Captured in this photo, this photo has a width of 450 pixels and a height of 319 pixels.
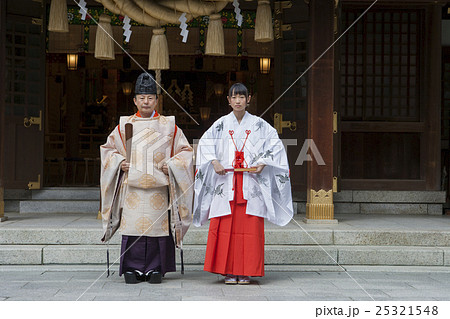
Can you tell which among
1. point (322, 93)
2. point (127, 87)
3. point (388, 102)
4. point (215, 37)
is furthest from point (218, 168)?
point (127, 87)

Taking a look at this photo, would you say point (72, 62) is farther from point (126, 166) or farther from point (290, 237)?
point (126, 166)

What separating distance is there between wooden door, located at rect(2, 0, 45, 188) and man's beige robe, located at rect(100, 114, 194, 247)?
375 cm

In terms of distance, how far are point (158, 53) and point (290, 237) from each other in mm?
2686

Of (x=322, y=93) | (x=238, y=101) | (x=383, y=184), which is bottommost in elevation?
(x=383, y=184)

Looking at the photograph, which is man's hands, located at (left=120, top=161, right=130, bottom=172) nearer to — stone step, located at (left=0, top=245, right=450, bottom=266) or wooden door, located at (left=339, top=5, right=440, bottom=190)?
stone step, located at (left=0, top=245, right=450, bottom=266)

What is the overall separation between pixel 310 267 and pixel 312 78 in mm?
2558

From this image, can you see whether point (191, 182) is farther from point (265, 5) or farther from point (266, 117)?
point (266, 117)

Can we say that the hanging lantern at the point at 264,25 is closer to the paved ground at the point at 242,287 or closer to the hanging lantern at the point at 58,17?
the hanging lantern at the point at 58,17

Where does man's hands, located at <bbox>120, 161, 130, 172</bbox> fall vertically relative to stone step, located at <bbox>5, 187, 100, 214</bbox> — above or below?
above

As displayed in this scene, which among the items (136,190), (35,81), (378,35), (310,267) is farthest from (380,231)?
(35,81)

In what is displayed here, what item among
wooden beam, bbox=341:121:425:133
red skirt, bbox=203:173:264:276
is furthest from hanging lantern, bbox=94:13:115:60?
wooden beam, bbox=341:121:425:133

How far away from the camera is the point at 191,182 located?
5.54 m

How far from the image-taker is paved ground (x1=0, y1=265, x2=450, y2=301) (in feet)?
16.0

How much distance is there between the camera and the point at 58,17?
7484 millimetres
